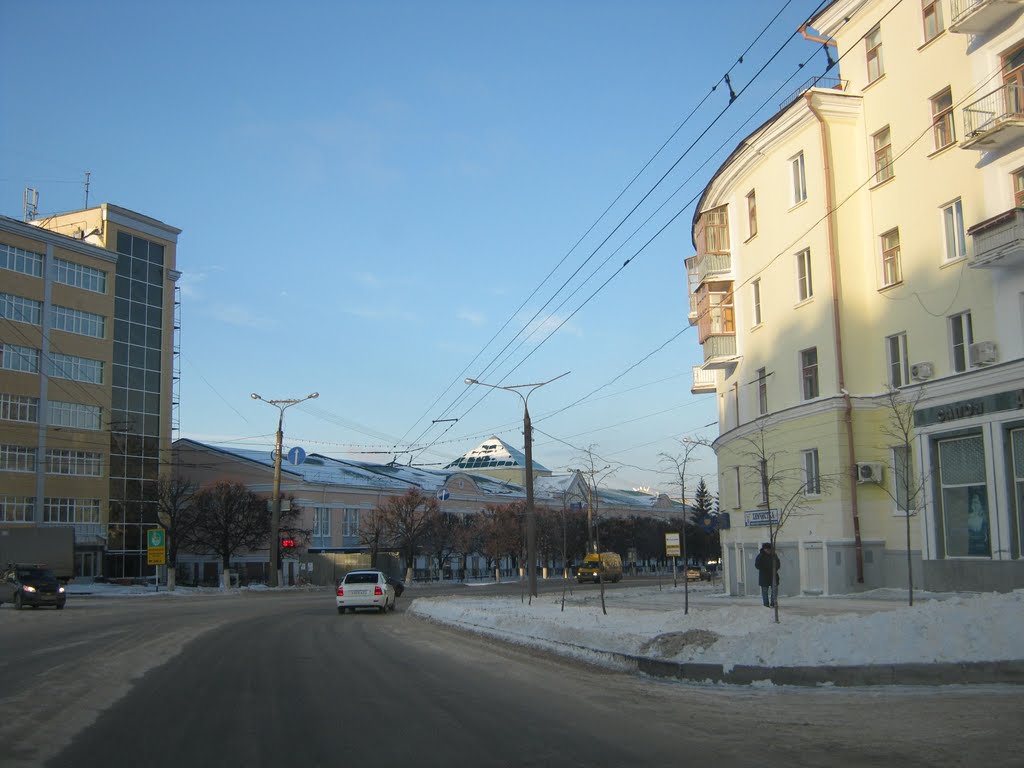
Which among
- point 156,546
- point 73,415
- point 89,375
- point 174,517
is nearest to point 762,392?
point 156,546

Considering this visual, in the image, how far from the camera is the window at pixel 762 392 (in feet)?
112

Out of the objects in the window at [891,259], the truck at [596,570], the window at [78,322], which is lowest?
the truck at [596,570]

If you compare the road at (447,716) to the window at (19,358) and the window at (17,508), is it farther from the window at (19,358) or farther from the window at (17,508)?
the window at (19,358)

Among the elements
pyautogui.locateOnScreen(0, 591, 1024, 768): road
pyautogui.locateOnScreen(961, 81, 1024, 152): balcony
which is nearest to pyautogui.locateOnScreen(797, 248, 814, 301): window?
pyautogui.locateOnScreen(961, 81, 1024, 152): balcony

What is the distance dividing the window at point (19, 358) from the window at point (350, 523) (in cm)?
2713

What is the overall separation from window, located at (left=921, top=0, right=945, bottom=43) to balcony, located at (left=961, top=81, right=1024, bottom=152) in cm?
320

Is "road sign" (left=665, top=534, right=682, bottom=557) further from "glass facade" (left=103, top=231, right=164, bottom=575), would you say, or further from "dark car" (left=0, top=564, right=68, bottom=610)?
"glass facade" (left=103, top=231, right=164, bottom=575)

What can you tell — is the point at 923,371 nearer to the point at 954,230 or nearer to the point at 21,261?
the point at 954,230

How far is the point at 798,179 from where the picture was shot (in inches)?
1272

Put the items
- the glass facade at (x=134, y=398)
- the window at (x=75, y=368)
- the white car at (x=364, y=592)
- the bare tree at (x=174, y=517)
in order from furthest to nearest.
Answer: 1. the glass facade at (x=134, y=398)
2. the window at (x=75, y=368)
3. the bare tree at (x=174, y=517)
4. the white car at (x=364, y=592)

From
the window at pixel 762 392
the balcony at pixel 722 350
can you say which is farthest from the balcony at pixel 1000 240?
the balcony at pixel 722 350

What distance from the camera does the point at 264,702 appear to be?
11.6 metres

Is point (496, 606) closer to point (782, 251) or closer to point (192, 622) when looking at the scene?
point (192, 622)

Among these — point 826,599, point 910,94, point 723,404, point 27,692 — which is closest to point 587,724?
point 27,692
